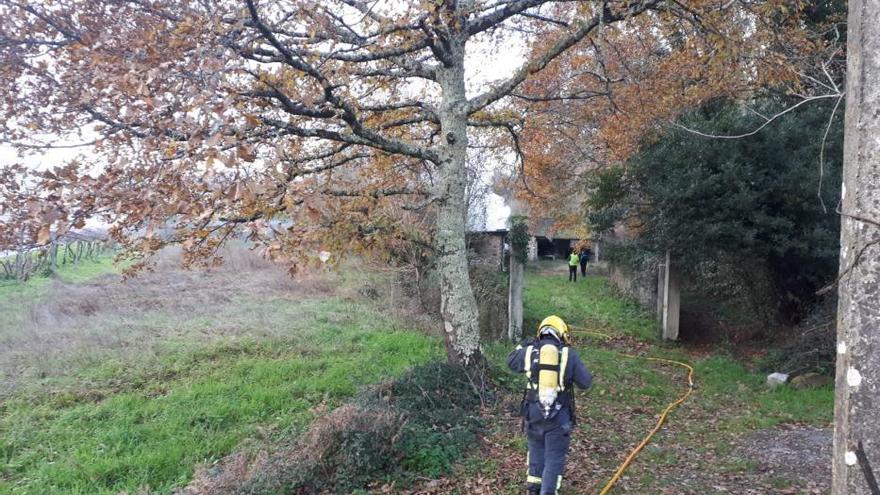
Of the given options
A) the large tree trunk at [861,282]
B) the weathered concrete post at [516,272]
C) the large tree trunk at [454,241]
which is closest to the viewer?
the large tree trunk at [861,282]

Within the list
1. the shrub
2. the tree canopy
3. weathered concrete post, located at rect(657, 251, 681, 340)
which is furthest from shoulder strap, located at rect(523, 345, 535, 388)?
weathered concrete post, located at rect(657, 251, 681, 340)

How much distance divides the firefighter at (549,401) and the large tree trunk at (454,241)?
3057 millimetres

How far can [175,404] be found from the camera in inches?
324

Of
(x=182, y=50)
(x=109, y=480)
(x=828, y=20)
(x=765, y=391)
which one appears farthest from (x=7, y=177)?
(x=828, y=20)

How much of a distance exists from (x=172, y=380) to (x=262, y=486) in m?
4.86

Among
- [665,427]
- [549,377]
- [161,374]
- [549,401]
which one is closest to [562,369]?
[549,377]

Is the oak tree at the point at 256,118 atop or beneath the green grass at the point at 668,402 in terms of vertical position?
atop

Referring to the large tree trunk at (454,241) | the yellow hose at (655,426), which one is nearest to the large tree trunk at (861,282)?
the yellow hose at (655,426)

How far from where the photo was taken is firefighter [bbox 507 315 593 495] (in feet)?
16.3

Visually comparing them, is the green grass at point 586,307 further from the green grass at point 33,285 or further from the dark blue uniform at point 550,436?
the green grass at point 33,285

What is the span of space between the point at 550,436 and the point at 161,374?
7226 millimetres

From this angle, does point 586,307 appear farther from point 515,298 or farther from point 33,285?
point 33,285

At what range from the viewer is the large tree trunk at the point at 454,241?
8.19m

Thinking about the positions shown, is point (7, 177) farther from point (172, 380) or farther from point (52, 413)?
point (172, 380)
